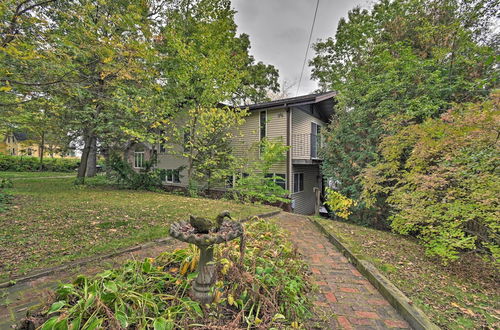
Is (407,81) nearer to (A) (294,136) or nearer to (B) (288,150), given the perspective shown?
(A) (294,136)

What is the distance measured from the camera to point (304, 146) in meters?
9.75

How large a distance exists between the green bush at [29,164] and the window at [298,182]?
23.5 meters

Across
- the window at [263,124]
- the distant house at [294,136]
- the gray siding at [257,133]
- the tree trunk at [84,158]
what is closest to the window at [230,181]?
the distant house at [294,136]

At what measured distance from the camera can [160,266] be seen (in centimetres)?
211

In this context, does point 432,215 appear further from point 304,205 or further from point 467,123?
point 304,205

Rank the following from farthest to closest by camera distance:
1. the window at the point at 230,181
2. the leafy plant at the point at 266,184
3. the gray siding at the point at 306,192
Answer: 1. the gray siding at the point at 306,192
2. the window at the point at 230,181
3. the leafy plant at the point at 266,184

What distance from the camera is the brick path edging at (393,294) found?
1.90 m

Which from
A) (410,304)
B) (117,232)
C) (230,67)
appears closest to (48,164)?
(230,67)

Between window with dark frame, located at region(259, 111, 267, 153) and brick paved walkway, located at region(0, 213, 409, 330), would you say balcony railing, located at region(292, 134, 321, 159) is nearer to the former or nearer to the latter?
window with dark frame, located at region(259, 111, 267, 153)

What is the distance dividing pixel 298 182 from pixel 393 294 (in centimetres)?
848

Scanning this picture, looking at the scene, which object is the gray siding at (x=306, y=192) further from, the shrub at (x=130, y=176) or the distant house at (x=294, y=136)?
the shrub at (x=130, y=176)

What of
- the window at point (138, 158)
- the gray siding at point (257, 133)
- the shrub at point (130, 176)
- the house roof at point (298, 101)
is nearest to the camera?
the house roof at point (298, 101)

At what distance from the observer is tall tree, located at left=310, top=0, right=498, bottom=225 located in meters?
5.62

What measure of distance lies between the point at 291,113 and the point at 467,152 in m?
6.77
